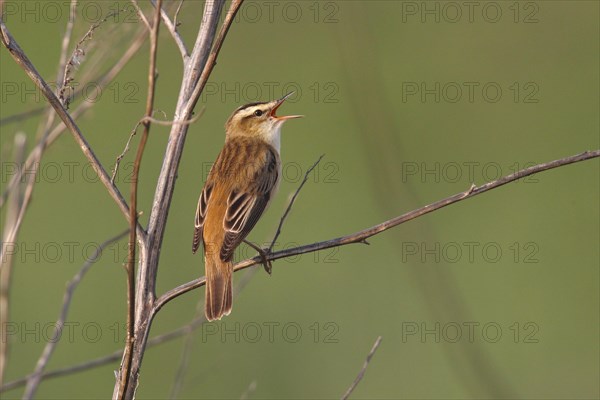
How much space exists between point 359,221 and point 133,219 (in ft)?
21.4

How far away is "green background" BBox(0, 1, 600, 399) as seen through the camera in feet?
26.3

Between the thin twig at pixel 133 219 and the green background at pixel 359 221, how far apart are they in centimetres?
243

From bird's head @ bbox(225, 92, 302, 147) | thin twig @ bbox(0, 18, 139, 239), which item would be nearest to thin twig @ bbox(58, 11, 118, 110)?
thin twig @ bbox(0, 18, 139, 239)

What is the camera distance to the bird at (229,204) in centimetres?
510

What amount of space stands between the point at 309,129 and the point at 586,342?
3834 mm

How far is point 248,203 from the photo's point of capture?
5.55 metres

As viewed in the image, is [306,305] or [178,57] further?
[178,57]

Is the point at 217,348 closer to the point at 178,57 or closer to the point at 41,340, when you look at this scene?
the point at 41,340

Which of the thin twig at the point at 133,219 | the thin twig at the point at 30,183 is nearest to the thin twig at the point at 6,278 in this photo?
the thin twig at the point at 30,183

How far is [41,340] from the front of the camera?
7855mm

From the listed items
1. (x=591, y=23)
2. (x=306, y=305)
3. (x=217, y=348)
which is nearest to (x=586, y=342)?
(x=306, y=305)

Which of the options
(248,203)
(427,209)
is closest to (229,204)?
(248,203)

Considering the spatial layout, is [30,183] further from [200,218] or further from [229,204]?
[229,204]

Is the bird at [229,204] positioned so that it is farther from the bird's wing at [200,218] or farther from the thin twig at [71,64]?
the thin twig at [71,64]
